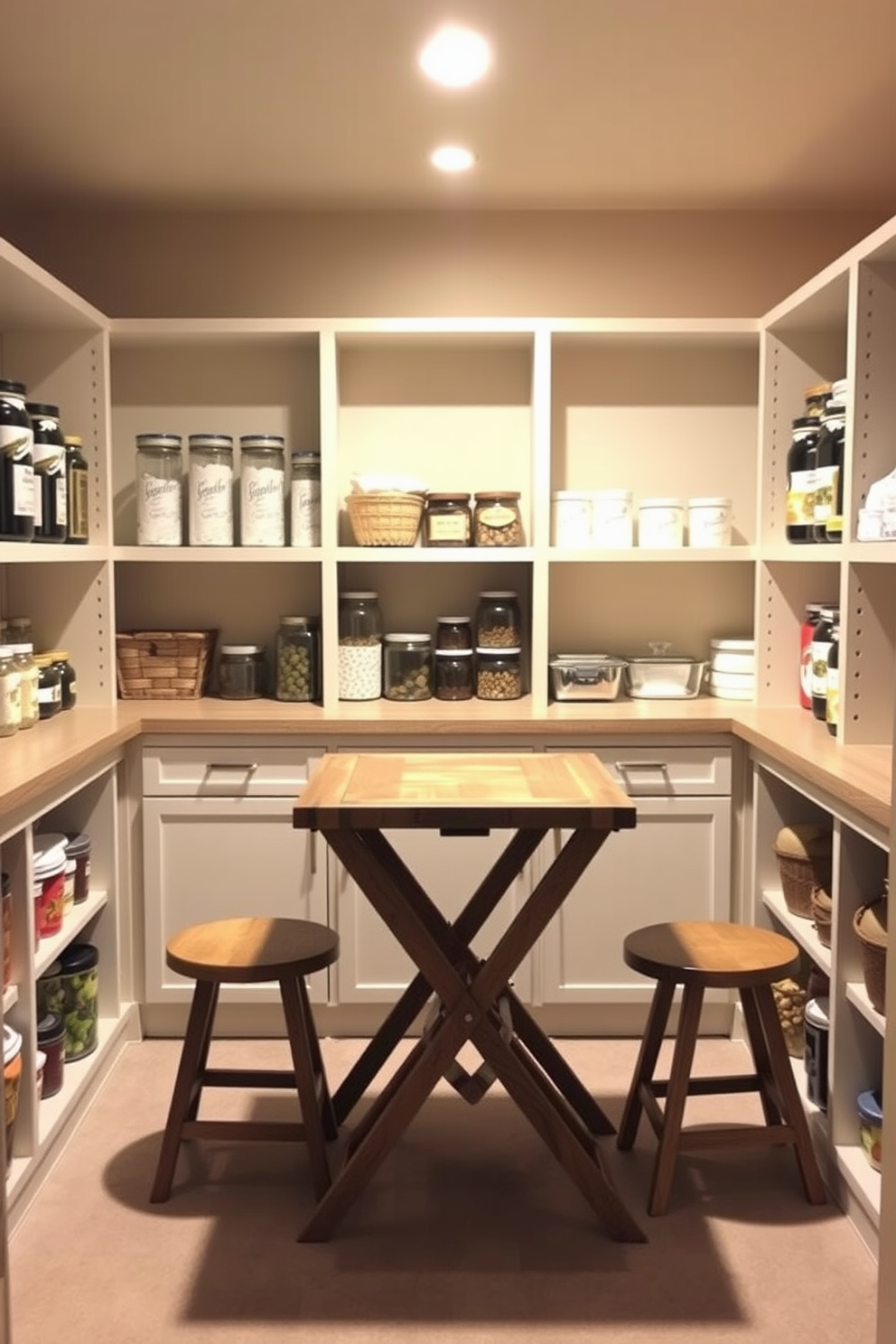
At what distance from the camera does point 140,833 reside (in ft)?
10.4

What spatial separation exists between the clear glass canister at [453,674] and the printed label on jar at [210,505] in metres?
0.68

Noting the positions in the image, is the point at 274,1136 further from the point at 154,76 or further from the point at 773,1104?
the point at 154,76

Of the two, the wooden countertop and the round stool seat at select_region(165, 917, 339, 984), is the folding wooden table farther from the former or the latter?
the wooden countertop

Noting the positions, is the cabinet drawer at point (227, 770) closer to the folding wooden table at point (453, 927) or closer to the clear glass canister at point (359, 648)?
the clear glass canister at point (359, 648)

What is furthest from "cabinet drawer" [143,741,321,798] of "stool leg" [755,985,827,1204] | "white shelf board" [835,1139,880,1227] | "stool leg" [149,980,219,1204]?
"white shelf board" [835,1139,880,1227]

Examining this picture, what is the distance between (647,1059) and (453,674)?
1.28m

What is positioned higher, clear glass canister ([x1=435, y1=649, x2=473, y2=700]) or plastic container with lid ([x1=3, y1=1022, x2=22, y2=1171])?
clear glass canister ([x1=435, y1=649, x2=473, y2=700])

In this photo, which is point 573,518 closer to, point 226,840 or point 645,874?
point 645,874

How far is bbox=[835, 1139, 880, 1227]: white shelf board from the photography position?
2225 millimetres

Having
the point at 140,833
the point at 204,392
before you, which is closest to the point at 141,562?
the point at 204,392

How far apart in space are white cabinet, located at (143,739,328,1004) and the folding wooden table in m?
0.73

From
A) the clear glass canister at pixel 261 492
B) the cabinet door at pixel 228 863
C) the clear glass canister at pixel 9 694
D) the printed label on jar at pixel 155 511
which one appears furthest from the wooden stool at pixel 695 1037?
the printed label on jar at pixel 155 511

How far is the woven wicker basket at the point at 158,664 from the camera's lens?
3.47 metres

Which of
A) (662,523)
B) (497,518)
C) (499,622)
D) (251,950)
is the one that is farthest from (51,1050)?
(662,523)
